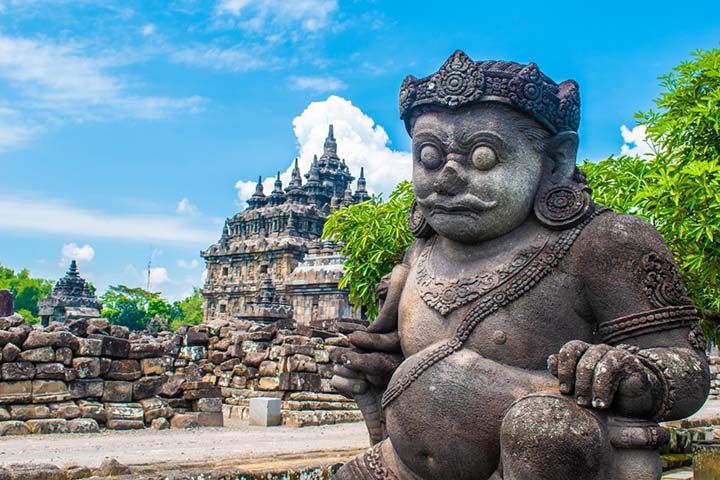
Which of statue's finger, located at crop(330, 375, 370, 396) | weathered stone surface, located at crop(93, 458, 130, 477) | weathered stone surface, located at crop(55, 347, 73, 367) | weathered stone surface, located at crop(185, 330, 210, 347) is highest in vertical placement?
weathered stone surface, located at crop(185, 330, 210, 347)

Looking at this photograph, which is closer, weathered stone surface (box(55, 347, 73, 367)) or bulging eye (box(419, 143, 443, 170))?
bulging eye (box(419, 143, 443, 170))

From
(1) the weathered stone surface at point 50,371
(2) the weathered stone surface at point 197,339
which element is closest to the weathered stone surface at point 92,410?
(1) the weathered stone surface at point 50,371

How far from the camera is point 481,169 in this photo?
2.99 meters

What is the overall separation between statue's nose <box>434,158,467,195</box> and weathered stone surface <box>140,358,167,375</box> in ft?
26.9

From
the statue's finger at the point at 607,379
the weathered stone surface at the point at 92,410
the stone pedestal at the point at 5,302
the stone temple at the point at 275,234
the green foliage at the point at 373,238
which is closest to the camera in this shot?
the statue's finger at the point at 607,379

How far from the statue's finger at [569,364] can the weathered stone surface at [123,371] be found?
8.36 metres

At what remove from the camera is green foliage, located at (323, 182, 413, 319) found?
37.7ft

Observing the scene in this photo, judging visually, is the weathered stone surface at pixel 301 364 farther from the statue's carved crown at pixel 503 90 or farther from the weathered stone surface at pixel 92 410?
the statue's carved crown at pixel 503 90

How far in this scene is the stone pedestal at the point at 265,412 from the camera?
11023 mm

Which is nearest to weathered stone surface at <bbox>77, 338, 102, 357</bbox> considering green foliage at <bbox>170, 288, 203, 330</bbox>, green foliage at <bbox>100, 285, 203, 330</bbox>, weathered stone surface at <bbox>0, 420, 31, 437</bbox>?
weathered stone surface at <bbox>0, 420, 31, 437</bbox>

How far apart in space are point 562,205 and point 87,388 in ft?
26.7

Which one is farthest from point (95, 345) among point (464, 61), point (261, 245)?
point (261, 245)

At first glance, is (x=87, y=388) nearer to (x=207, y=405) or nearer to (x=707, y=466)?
(x=207, y=405)

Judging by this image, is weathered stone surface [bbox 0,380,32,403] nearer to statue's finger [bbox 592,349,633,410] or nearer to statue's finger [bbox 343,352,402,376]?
statue's finger [bbox 343,352,402,376]
